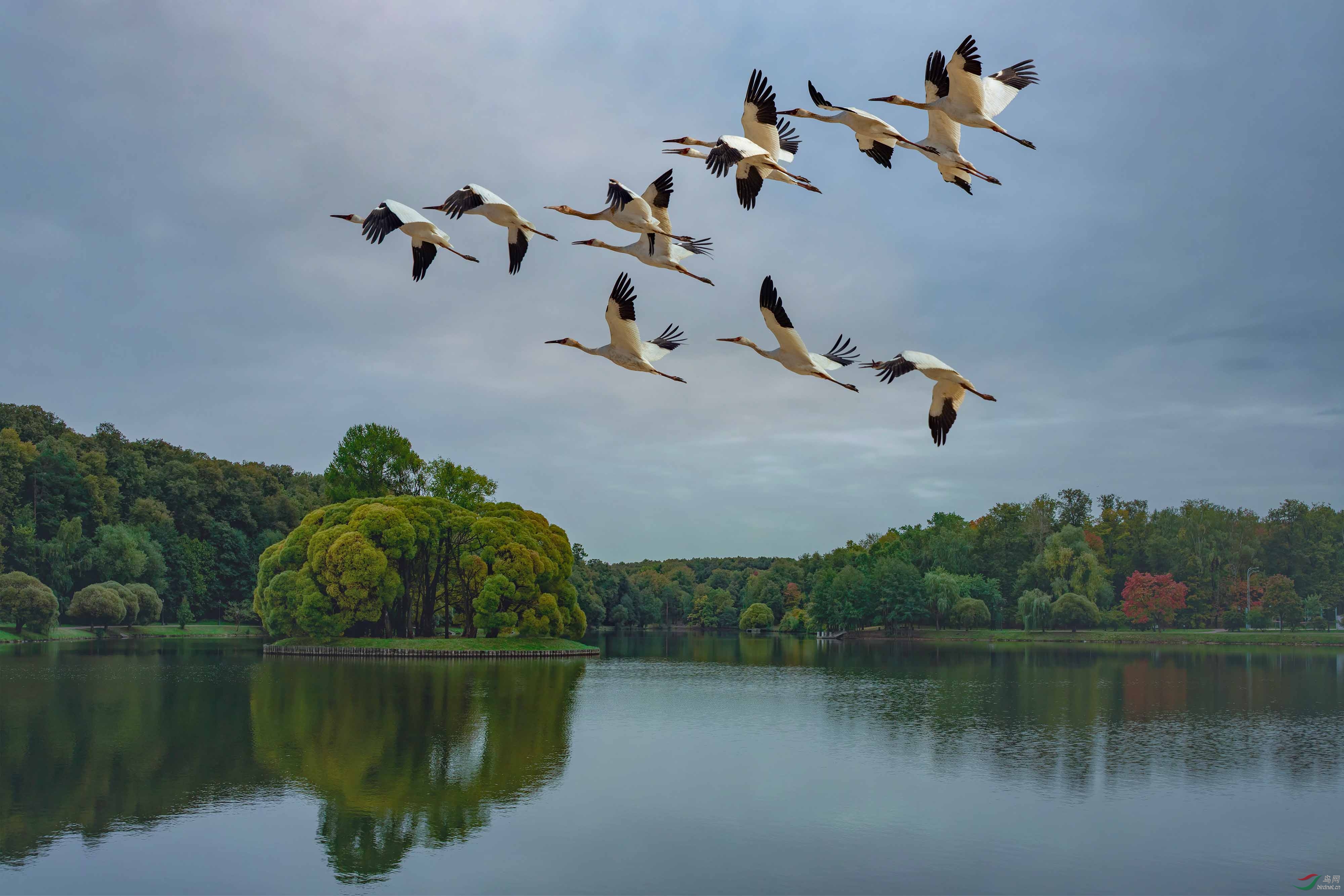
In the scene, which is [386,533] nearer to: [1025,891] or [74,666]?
[74,666]

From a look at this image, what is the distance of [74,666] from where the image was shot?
2101 inches

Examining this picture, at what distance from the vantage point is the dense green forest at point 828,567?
82.9 m

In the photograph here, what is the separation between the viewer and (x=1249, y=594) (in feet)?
320

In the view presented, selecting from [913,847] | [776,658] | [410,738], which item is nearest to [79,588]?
[776,658]

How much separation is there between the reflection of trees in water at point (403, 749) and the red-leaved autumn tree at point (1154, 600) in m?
65.9

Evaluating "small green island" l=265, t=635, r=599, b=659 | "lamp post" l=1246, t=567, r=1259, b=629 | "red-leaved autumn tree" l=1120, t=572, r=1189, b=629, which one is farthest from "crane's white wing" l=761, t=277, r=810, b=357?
"lamp post" l=1246, t=567, r=1259, b=629

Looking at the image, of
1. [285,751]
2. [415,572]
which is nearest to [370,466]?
[415,572]

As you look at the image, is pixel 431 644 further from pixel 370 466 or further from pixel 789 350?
pixel 789 350

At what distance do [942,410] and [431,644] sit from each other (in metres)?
60.9

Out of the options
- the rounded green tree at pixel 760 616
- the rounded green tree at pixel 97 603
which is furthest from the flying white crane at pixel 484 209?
the rounded green tree at pixel 760 616

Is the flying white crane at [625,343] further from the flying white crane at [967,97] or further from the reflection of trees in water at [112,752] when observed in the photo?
the reflection of trees in water at [112,752]

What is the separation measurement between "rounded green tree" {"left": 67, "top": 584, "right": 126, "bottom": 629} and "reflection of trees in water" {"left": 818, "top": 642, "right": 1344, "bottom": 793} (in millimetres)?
53146

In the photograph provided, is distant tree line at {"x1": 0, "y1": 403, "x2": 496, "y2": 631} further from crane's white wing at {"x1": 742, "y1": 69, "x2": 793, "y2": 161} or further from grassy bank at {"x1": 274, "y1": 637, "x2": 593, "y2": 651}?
crane's white wing at {"x1": 742, "y1": 69, "x2": 793, "y2": 161}

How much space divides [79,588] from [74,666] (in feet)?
124
